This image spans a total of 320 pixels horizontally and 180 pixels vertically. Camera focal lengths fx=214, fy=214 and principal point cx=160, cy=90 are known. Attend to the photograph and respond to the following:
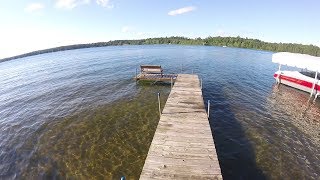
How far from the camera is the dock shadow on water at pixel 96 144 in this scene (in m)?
13.6

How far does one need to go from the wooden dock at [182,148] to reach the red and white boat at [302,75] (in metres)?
19.5

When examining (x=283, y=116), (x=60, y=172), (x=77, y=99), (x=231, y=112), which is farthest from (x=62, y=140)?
(x=283, y=116)

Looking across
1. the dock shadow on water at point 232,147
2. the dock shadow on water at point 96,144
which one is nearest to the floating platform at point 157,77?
the dock shadow on water at point 96,144

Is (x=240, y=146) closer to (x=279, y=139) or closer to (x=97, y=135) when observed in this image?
(x=279, y=139)

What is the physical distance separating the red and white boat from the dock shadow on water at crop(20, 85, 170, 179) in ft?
70.5

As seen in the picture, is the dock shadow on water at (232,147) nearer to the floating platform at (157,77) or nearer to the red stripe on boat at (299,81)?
the floating platform at (157,77)

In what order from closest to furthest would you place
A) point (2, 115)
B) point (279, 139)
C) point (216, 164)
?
point (216, 164) < point (279, 139) < point (2, 115)

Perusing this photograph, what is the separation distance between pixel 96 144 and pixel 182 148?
7702 mm

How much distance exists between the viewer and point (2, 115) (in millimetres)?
24906

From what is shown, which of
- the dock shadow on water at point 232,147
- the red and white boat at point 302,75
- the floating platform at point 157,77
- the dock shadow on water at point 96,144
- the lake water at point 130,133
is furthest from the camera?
the floating platform at point 157,77

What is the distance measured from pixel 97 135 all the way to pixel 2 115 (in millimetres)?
14935

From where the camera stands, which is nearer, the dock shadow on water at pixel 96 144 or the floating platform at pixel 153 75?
the dock shadow on water at pixel 96 144

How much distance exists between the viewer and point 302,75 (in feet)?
103

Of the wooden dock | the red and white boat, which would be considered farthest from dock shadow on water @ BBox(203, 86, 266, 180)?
the red and white boat
